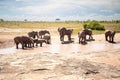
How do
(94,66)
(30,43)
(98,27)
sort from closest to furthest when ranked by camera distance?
(94,66), (30,43), (98,27)

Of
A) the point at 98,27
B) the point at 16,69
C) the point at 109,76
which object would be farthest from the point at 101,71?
the point at 98,27

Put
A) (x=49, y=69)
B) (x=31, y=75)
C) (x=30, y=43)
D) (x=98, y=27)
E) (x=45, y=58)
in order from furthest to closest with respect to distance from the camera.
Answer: (x=98, y=27) → (x=30, y=43) → (x=45, y=58) → (x=49, y=69) → (x=31, y=75)

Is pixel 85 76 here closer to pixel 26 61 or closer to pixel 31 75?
pixel 31 75

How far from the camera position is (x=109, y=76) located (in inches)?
411

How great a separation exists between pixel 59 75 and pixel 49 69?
0.83 meters

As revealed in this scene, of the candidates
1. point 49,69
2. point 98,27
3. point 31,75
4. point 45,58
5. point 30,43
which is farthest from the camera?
point 98,27

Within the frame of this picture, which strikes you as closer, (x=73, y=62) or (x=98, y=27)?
(x=73, y=62)

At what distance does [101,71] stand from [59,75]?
2.26 m

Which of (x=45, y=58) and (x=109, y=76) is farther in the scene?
(x=45, y=58)

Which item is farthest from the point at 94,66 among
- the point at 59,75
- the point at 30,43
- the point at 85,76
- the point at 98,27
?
the point at 98,27

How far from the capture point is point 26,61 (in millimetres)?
11906

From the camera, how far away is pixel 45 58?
494 inches

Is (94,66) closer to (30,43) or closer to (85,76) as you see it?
(85,76)

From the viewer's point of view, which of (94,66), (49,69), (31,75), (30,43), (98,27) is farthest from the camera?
(98,27)
